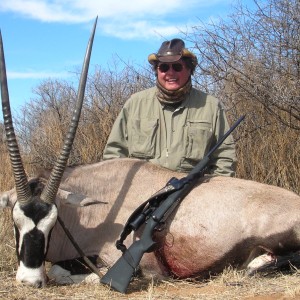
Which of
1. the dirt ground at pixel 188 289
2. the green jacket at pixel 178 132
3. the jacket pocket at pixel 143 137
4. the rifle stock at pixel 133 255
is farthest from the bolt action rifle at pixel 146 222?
the jacket pocket at pixel 143 137

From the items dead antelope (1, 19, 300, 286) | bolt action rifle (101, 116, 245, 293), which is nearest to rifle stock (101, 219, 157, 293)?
bolt action rifle (101, 116, 245, 293)

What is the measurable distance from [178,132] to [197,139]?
0.22 m

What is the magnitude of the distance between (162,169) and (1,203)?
154cm

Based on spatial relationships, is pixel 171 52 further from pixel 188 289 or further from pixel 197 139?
pixel 188 289

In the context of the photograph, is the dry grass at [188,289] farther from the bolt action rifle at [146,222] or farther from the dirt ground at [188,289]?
the bolt action rifle at [146,222]

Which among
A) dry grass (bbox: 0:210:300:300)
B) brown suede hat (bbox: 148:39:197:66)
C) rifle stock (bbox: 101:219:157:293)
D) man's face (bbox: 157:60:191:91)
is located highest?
brown suede hat (bbox: 148:39:197:66)

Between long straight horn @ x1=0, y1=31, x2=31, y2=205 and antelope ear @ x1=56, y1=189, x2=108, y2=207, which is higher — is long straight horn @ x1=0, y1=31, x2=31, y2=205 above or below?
above

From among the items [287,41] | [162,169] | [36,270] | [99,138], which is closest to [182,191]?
[162,169]

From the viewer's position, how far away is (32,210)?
424 centimetres

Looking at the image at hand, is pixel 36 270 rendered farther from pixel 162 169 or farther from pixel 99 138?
pixel 99 138

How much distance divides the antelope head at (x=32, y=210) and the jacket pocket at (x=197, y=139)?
1.65 metres

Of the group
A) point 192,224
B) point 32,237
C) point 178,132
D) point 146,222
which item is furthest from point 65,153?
point 178,132

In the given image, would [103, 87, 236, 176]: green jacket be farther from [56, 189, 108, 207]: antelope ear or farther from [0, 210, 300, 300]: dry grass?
[0, 210, 300, 300]: dry grass

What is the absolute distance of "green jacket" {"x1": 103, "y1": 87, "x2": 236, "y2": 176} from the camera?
Result: 18.8 ft
